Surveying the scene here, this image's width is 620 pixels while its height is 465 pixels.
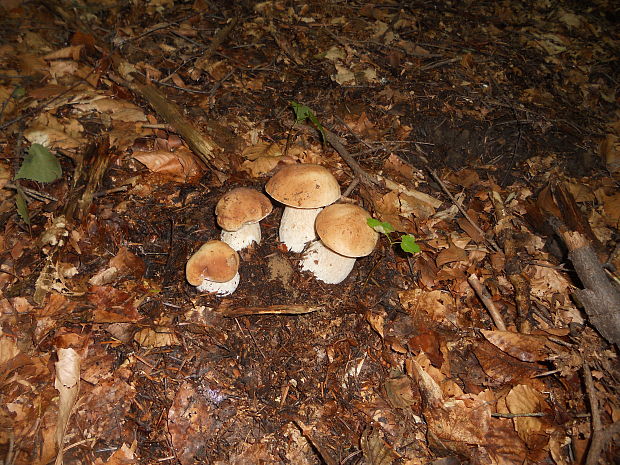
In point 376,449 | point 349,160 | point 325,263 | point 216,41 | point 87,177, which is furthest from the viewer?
point 216,41

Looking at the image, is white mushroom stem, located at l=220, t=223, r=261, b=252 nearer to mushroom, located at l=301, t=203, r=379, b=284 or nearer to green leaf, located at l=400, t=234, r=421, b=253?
mushroom, located at l=301, t=203, r=379, b=284

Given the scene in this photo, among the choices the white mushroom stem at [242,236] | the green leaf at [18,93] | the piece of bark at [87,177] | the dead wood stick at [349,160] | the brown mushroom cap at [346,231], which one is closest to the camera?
the brown mushroom cap at [346,231]

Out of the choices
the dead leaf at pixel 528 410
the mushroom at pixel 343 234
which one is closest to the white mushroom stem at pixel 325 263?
the mushroom at pixel 343 234

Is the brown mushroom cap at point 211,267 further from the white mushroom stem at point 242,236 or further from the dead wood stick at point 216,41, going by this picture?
the dead wood stick at point 216,41

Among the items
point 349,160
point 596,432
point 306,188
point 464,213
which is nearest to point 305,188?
point 306,188

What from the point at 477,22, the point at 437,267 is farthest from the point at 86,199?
the point at 477,22

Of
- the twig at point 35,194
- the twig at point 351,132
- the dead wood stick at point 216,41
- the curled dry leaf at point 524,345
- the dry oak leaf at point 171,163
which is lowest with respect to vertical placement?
the twig at point 35,194

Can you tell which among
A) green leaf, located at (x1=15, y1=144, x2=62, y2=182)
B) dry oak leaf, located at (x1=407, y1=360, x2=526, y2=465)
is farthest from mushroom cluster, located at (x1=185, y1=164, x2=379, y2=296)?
green leaf, located at (x1=15, y1=144, x2=62, y2=182)

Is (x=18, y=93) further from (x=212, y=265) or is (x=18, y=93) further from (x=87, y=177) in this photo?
(x=212, y=265)
